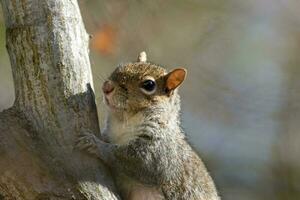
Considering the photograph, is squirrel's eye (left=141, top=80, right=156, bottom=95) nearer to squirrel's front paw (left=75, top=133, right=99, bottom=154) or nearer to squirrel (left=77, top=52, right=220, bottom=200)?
squirrel (left=77, top=52, right=220, bottom=200)

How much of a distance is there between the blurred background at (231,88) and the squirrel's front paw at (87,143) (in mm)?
2916

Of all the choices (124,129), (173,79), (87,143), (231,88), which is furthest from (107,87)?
(231,88)

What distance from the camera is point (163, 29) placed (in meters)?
6.56

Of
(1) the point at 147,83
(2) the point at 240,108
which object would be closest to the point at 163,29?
(2) the point at 240,108

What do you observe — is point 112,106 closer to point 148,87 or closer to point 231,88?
point 148,87

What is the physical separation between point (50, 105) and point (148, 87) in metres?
0.72

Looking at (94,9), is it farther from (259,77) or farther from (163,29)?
(259,77)

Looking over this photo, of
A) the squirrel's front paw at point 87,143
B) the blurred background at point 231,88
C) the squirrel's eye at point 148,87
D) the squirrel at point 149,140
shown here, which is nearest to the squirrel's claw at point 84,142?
the squirrel's front paw at point 87,143

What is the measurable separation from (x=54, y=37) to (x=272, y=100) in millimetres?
3626

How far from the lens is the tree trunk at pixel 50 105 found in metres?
2.93

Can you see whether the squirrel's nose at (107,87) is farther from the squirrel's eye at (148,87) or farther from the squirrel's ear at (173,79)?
the squirrel's ear at (173,79)

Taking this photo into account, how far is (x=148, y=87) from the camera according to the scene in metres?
3.70

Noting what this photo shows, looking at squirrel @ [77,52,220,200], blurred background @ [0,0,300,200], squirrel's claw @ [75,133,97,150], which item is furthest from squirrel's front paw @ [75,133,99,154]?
Answer: blurred background @ [0,0,300,200]

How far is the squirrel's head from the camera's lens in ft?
11.8
